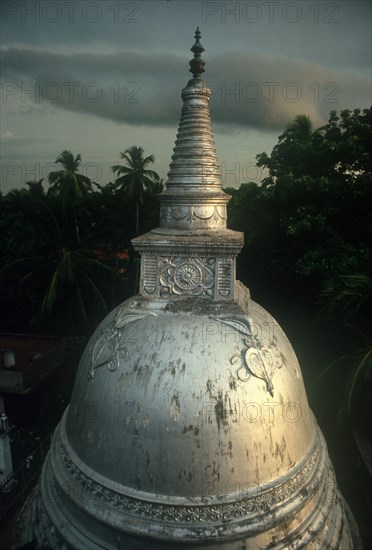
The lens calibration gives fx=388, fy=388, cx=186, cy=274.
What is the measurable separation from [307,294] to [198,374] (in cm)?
1409

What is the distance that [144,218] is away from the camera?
31.5 metres

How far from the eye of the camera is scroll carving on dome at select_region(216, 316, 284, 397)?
27.0 ft

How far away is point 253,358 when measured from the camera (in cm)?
837

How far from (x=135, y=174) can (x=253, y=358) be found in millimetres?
24827

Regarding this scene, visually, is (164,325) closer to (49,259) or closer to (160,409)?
(160,409)

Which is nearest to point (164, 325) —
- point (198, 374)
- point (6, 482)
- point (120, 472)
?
point (198, 374)

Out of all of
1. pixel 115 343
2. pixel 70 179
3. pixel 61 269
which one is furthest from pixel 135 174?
pixel 115 343

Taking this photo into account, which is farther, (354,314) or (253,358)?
(354,314)

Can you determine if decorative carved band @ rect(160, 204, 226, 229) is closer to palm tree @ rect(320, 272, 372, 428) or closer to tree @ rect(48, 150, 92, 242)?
palm tree @ rect(320, 272, 372, 428)

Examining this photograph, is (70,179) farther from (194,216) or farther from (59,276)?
(194,216)

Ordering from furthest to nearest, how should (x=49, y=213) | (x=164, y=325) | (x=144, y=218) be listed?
(x=144, y=218) → (x=49, y=213) → (x=164, y=325)

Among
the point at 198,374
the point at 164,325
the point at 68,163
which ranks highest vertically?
the point at 68,163

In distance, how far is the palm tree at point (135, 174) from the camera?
1195 inches

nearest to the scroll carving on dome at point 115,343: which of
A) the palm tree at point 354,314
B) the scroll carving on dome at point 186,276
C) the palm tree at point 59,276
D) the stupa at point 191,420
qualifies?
the stupa at point 191,420
